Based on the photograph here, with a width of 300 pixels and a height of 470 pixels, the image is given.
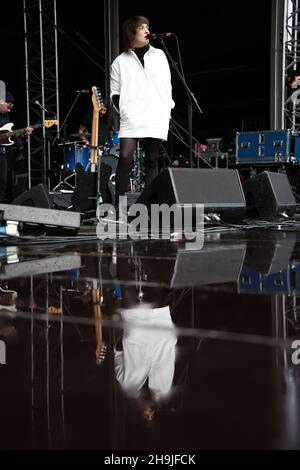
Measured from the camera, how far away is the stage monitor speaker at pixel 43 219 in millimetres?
2660

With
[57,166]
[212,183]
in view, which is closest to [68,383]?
[212,183]

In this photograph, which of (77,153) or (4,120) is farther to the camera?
(77,153)

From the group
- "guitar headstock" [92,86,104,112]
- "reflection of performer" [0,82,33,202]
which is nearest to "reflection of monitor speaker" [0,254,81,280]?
"guitar headstock" [92,86,104,112]

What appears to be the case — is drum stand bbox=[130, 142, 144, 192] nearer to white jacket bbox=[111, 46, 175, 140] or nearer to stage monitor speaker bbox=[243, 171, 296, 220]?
stage monitor speaker bbox=[243, 171, 296, 220]

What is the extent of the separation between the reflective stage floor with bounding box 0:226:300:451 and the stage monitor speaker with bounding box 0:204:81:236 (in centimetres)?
102

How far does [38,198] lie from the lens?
3.10 metres

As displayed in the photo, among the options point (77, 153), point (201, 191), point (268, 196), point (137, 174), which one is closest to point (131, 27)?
point (201, 191)

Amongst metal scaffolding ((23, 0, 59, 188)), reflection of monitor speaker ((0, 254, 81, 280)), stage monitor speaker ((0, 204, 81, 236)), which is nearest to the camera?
reflection of monitor speaker ((0, 254, 81, 280))

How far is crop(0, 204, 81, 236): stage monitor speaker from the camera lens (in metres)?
2.66

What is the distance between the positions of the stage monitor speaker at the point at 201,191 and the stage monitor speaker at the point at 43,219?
66 centimetres

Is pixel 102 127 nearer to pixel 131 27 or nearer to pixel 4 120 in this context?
pixel 4 120

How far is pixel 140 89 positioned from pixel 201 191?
0.80 m

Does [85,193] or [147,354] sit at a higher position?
[85,193]

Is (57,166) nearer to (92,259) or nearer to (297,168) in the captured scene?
(297,168)
